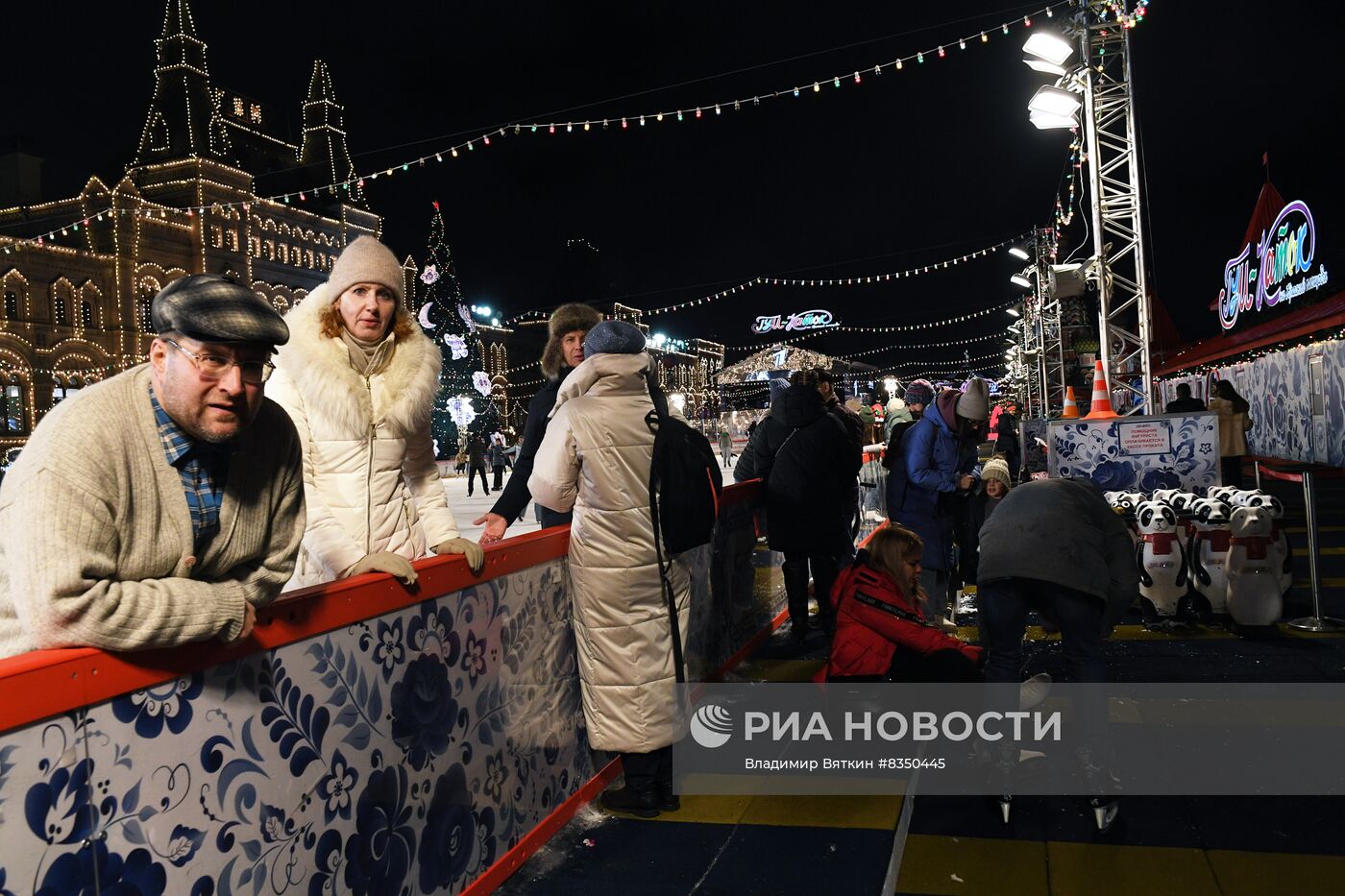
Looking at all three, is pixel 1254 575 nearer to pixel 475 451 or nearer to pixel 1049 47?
pixel 1049 47

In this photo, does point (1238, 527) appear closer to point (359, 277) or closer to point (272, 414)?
point (359, 277)

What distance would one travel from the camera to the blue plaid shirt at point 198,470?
1.76m

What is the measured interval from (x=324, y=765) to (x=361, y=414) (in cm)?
104

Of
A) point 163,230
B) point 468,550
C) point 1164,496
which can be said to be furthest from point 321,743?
point 163,230

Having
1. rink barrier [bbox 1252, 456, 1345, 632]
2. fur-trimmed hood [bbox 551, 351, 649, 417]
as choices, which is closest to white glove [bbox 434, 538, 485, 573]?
fur-trimmed hood [bbox 551, 351, 649, 417]

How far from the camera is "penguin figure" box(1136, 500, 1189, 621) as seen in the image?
240 inches

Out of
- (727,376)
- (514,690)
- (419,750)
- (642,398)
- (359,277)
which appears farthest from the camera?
(727,376)

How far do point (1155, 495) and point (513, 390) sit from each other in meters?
56.7

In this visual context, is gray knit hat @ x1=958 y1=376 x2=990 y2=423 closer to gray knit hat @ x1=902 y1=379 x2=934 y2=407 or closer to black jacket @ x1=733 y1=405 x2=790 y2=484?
black jacket @ x1=733 y1=405 x2=790 y2=484

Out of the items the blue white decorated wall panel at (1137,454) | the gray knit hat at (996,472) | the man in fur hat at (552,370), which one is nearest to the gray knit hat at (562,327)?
the man in fur hat at (552,370)

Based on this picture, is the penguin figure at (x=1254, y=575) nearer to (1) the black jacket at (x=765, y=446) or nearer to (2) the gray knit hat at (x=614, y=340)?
(1) the black jacket at (x=765, y=446)

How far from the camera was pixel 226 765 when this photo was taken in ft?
6.35

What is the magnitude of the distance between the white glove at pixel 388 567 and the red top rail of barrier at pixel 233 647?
3 centimetres

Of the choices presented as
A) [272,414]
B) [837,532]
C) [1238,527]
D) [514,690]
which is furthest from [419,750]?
[1238,527]
